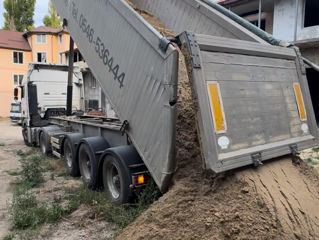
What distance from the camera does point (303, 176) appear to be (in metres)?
3.58

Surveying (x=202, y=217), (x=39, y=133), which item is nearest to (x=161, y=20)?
(x=202, y=217)

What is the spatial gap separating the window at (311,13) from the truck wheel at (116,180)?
13660mm

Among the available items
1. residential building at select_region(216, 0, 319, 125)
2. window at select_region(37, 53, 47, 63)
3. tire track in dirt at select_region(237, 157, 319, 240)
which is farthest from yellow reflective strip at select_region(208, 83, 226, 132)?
window at select_region(37, 53, 47, 63)

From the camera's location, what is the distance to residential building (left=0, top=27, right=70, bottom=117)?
35.5 m

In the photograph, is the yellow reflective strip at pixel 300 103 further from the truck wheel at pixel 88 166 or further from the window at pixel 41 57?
the window at pixel 41 57

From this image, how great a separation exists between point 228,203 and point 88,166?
146 inches

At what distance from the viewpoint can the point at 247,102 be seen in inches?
136

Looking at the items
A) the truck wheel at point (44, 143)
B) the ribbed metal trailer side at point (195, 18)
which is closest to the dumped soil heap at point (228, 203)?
the ribbed metal trailer side at point (195, 18)

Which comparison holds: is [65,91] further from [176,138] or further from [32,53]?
[32,53]

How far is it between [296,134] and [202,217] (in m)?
1.85

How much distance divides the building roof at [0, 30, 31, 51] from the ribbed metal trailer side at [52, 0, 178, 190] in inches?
1385

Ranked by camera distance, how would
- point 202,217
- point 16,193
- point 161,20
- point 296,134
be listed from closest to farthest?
point 202,217 < point 296,134 < point 16,193 < point 161,20

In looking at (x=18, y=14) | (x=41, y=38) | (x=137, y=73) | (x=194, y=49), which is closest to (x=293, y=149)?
(x=194, y=49)

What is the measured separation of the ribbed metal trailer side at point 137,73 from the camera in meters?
3.42
